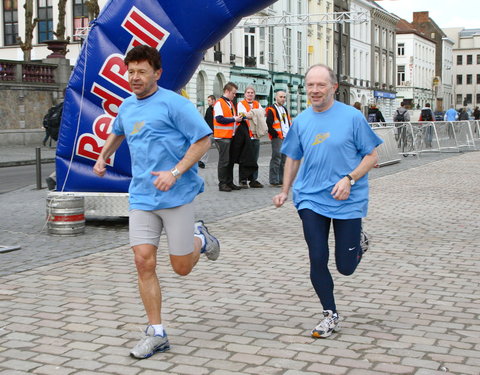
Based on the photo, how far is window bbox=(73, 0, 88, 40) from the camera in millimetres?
43094

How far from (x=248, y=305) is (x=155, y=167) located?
1585mm

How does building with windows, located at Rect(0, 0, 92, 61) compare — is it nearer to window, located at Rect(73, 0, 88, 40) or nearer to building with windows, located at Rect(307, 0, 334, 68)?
window, located at Rect(73, 0, 88, 40)

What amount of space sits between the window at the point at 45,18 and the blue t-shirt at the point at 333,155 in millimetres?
42177

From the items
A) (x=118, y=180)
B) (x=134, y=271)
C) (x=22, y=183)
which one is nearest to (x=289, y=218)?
(x=118, y=180)

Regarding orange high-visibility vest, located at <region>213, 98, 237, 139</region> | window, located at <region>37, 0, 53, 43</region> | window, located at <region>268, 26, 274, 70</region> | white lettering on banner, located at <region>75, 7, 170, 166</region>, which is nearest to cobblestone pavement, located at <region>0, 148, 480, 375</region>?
white lettering on banner, located at <region>75, 7, 170, 166</region>

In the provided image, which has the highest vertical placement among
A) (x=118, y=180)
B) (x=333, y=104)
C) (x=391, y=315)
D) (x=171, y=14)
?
(x=171, y=14)

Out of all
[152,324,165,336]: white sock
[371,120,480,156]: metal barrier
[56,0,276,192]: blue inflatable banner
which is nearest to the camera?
[152,324,165,336]: white sock

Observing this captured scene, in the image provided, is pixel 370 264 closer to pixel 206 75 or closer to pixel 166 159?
pixel 166 159

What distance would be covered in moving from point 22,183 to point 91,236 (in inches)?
313

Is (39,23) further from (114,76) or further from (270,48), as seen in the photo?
(114,76)

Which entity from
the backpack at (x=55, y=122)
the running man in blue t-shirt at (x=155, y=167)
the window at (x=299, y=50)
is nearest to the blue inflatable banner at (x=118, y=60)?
the backpack at (x=55, y=122)

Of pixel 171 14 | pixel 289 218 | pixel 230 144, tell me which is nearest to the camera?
pixel 171 14

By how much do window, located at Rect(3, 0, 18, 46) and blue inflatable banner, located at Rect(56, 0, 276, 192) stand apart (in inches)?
1519

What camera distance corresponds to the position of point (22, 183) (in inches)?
641
